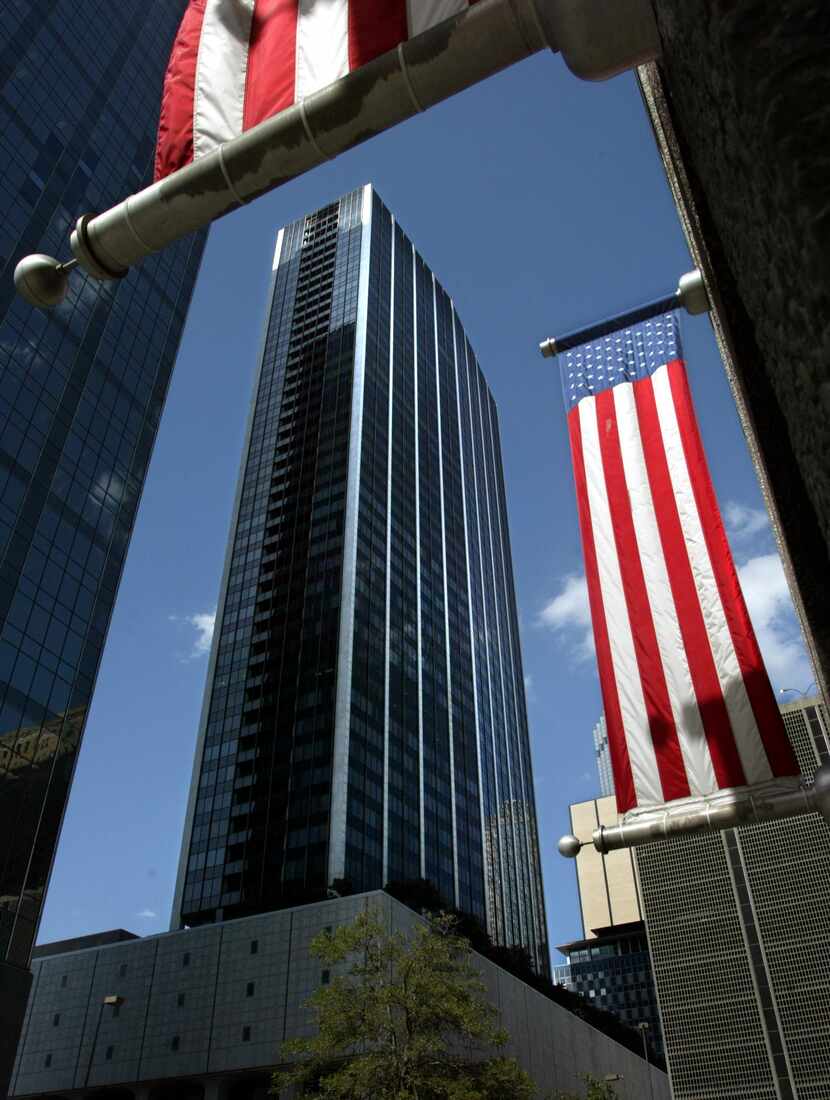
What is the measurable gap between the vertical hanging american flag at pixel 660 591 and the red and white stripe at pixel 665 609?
0.01 meters

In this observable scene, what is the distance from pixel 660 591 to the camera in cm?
1146

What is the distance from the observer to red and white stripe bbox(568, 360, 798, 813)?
33.4 feet

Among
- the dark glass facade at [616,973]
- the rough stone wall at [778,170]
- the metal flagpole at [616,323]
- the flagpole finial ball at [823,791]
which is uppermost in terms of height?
the dark glass facade at [616,973]

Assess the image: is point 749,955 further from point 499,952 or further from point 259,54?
point 259,54

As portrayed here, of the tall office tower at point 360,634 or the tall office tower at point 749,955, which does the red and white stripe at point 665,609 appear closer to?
the tall office tower at point 749,955

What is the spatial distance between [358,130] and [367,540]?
324 feet

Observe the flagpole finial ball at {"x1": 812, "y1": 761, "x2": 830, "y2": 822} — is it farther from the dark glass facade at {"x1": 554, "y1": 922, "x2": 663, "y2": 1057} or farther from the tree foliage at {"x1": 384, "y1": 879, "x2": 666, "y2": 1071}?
the dark glass facade at {"x1": 554, "y1": 922, "x2": 663, "y2": 1057}

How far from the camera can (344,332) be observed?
414 feet

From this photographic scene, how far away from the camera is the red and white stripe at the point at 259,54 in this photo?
6438 mm

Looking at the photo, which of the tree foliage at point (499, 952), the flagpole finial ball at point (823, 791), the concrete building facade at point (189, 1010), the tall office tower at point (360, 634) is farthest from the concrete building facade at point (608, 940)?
the flagpole finial ball at point (823, 791)

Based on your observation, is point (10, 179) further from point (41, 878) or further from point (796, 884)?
point (796, 884)

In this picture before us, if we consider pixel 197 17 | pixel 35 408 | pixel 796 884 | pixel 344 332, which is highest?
pixel 344 332

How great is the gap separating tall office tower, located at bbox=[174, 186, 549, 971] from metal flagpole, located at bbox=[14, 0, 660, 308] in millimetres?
77011

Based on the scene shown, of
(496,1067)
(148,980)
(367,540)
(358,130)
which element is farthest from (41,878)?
(367,540)
